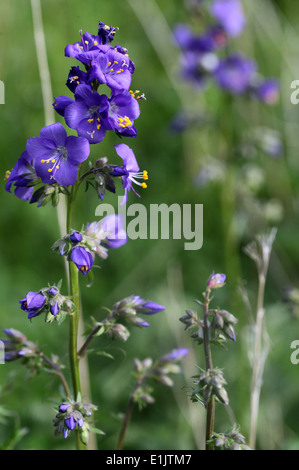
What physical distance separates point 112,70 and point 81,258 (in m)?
0.61

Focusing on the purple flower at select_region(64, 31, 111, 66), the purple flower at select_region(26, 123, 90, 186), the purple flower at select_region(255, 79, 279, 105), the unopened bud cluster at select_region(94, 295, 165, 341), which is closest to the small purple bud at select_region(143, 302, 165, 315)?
the unopened bud cluster at select_region(94, 295, 165, 341)

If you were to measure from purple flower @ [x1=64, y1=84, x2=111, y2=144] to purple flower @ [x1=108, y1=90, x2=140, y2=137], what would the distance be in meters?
0.04

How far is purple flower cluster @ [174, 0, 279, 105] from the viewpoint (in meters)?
3.96

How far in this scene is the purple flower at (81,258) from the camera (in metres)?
1.75

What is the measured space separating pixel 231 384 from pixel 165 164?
2.12 metres

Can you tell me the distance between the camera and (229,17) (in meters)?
4.07

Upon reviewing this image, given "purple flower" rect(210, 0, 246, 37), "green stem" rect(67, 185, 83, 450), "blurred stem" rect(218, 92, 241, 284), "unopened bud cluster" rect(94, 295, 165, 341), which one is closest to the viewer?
"green stem" rect(67, 185, 83, 450)

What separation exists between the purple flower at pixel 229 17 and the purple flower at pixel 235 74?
18cm

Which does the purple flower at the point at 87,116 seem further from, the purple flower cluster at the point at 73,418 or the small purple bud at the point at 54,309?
the purple flower cluster at the point at 73,418

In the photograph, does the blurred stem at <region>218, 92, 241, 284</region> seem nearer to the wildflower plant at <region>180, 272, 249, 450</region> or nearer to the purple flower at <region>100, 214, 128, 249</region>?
the purple flower at <region>100, 214, 128, 249</region>

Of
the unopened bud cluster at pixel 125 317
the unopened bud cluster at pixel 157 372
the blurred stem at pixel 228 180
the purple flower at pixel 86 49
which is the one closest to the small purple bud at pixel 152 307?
the unopened bud cluster at pixel 125 317

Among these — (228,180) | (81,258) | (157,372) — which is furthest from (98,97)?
(228,180)
